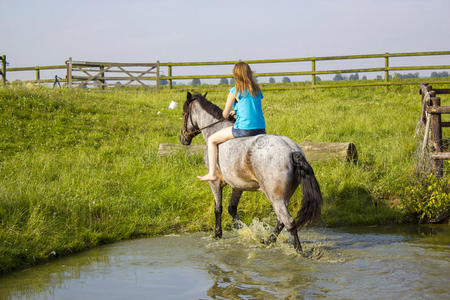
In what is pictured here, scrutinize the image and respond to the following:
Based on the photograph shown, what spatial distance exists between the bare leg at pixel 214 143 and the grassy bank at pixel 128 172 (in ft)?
4.90

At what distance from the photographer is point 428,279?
5285 mm

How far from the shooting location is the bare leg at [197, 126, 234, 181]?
6926mm

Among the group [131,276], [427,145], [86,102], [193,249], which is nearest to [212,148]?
[193,249]

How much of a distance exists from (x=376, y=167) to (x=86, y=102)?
38.3 ft

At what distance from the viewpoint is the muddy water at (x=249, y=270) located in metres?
5.09

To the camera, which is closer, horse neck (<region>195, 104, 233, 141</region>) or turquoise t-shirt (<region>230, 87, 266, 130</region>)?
turquoise t-shirt (<region>230, 87, 266, 130</region>)

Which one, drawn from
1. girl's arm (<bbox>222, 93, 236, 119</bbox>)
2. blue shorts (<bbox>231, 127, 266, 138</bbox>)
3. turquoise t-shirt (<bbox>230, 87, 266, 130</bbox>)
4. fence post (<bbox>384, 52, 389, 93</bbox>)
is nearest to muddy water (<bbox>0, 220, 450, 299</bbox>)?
blue shorts (<bbox>231, 127, 266, 138</bbox>)

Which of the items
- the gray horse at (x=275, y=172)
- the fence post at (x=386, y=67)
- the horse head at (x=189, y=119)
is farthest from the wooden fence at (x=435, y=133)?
the fence post at (x=386, y=67)

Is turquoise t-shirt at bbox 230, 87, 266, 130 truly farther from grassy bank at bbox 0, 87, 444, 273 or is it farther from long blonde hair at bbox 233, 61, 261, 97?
grassy bank at bbox 0, 87, 444, 273

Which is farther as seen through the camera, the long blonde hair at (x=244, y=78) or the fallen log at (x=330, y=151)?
the fallen log at (x=330, y=151)

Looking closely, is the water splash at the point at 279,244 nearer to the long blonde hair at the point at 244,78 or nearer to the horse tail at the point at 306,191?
the horse tail at the point at 306,191

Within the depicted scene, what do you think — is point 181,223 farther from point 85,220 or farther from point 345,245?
point 345,245

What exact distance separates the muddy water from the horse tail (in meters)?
0.56

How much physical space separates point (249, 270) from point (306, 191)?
121 centimetres
